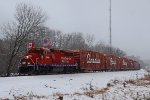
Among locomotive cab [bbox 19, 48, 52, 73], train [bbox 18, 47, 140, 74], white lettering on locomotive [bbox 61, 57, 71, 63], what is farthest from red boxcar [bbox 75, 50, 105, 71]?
locomotive cab [bbox 19, 48, 52, 73]

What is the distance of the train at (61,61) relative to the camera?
3169cm

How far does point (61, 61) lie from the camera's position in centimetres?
3659

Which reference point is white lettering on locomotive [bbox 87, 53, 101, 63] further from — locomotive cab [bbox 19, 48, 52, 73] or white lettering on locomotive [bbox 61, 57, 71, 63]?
locomotive cab [bbox 19, 48, 52, 73]

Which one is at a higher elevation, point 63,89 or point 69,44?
point 69,44

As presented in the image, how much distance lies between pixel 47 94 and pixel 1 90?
9.39 feet

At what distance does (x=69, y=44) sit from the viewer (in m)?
140

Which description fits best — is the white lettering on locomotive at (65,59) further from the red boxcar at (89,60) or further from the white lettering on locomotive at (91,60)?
the white lettering on locomotive at (91,60)

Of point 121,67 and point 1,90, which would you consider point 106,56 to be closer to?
point 121,67

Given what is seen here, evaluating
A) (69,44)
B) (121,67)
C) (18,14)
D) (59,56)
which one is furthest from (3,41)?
(69,44)

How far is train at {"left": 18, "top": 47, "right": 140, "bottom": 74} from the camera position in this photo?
31.7 meters

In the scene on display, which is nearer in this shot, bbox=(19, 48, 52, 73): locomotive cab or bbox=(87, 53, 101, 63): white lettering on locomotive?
bbox=(19, 48, 52, 73): locomotive cab

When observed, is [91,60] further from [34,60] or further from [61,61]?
[34,60]

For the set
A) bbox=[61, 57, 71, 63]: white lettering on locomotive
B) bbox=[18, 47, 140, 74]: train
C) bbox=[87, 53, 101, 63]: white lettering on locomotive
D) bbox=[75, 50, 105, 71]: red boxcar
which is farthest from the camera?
bbox=[87, 53, 101, 63]: white lettering on locomotive

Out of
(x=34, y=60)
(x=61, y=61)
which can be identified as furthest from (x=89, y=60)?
(x=34, y=60)
